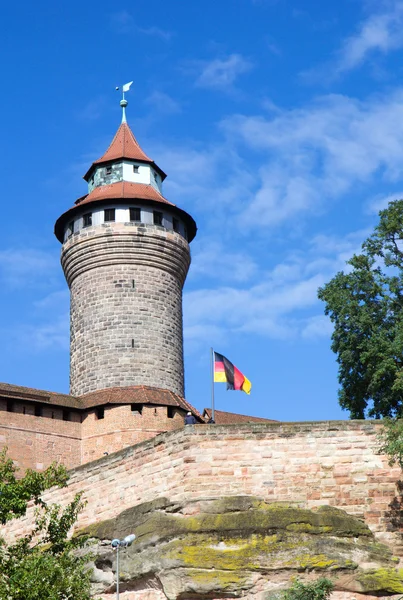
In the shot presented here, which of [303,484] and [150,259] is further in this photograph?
[150,259]

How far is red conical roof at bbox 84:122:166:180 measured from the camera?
1676 inches

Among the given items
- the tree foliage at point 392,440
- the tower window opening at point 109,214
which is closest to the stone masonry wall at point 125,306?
the tower window opening at point 109,214

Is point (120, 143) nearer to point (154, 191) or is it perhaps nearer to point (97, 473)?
point (154, 191)

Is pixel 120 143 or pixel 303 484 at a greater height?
pixel 120 143

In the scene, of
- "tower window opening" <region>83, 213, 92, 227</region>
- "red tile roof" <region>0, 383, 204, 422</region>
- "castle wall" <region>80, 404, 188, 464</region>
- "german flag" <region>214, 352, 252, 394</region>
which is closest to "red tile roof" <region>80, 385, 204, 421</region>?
"red tile roof" <region>0, 383, 204, 422</region>

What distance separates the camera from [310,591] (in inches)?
941

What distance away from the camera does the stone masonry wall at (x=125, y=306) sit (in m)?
38.1

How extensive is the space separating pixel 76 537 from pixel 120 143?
65.6ft

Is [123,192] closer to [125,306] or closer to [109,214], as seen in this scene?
[109,214]

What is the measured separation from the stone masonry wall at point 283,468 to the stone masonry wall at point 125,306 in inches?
420

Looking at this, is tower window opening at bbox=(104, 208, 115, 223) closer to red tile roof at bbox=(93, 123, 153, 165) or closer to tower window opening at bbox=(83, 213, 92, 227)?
tower window opening at bbox=(83, 213, 92, 227)

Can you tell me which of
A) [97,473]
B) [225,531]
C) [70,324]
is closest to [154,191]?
[70,324]

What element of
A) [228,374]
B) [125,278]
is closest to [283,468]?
[228,374]

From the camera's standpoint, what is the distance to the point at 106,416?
122 ft
